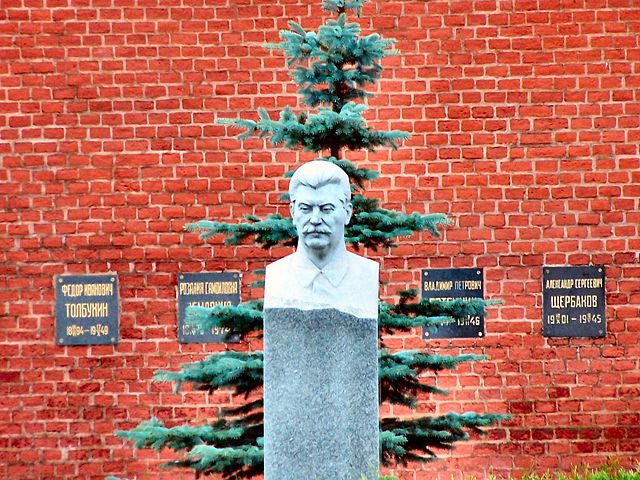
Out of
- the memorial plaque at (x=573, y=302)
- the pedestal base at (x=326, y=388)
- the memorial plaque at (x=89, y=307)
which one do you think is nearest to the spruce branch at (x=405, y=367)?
the pedestal base at (x=326, y=388)

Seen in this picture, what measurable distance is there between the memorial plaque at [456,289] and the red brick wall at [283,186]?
2.6 inches

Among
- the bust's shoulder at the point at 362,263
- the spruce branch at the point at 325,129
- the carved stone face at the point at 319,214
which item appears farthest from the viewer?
the spruce branch at the point at 325,129

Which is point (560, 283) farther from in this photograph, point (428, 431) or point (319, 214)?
point (319, 214)

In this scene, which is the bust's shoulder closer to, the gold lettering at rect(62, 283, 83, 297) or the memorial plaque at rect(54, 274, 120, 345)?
the memorial plaque at rect(54, 274, 120, 345)

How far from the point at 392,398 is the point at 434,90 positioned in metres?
2.44

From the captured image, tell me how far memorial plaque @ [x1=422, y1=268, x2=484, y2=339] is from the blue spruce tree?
1565mm

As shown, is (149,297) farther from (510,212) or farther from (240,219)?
(510,212)

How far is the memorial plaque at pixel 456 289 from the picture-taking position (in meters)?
7.30

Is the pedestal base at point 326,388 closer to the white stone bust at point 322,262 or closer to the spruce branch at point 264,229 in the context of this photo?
the white stone bust at point 322,262

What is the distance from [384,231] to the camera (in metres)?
5.52

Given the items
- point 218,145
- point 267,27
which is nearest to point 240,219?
point 218,145

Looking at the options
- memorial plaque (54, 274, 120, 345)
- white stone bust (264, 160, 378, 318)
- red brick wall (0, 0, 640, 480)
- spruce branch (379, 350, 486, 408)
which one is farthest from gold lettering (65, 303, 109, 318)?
white stone bust (264, 160, 378, 318)

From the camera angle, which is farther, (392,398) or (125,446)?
(125,446)

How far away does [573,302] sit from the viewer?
732 centimetres
